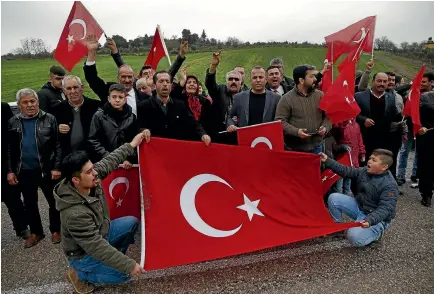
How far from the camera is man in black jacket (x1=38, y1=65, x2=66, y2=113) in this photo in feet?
18.1

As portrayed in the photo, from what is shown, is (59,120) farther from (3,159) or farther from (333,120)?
(333,120)

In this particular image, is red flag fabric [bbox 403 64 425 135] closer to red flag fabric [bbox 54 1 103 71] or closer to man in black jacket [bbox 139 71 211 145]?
man in black jacket [bbox 139 71 211 145]

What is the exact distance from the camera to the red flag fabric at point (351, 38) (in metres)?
5.44

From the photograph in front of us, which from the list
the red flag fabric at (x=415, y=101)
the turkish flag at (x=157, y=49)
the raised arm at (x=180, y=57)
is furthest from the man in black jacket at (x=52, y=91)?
the red flag fabric at (x=415, y=101)

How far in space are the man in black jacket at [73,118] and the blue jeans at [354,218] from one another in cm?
345

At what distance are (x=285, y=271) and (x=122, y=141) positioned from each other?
2.43 m

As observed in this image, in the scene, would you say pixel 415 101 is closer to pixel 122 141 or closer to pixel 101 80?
pixel 122 141

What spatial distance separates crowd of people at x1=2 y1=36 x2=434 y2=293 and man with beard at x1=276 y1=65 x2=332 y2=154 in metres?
0.01

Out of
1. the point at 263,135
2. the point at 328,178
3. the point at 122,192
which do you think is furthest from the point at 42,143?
the point at 328,178

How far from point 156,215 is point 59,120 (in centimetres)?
214

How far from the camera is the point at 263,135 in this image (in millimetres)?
4500

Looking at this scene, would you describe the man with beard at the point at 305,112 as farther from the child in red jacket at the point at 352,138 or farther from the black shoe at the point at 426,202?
the black shoe at the point at 426,202

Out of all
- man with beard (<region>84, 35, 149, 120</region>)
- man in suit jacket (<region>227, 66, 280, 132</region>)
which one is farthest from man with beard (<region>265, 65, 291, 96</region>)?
man with beard (<region>84, 35, 149, 120</region>)

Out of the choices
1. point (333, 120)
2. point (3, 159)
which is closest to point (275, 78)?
point (333, 120)
